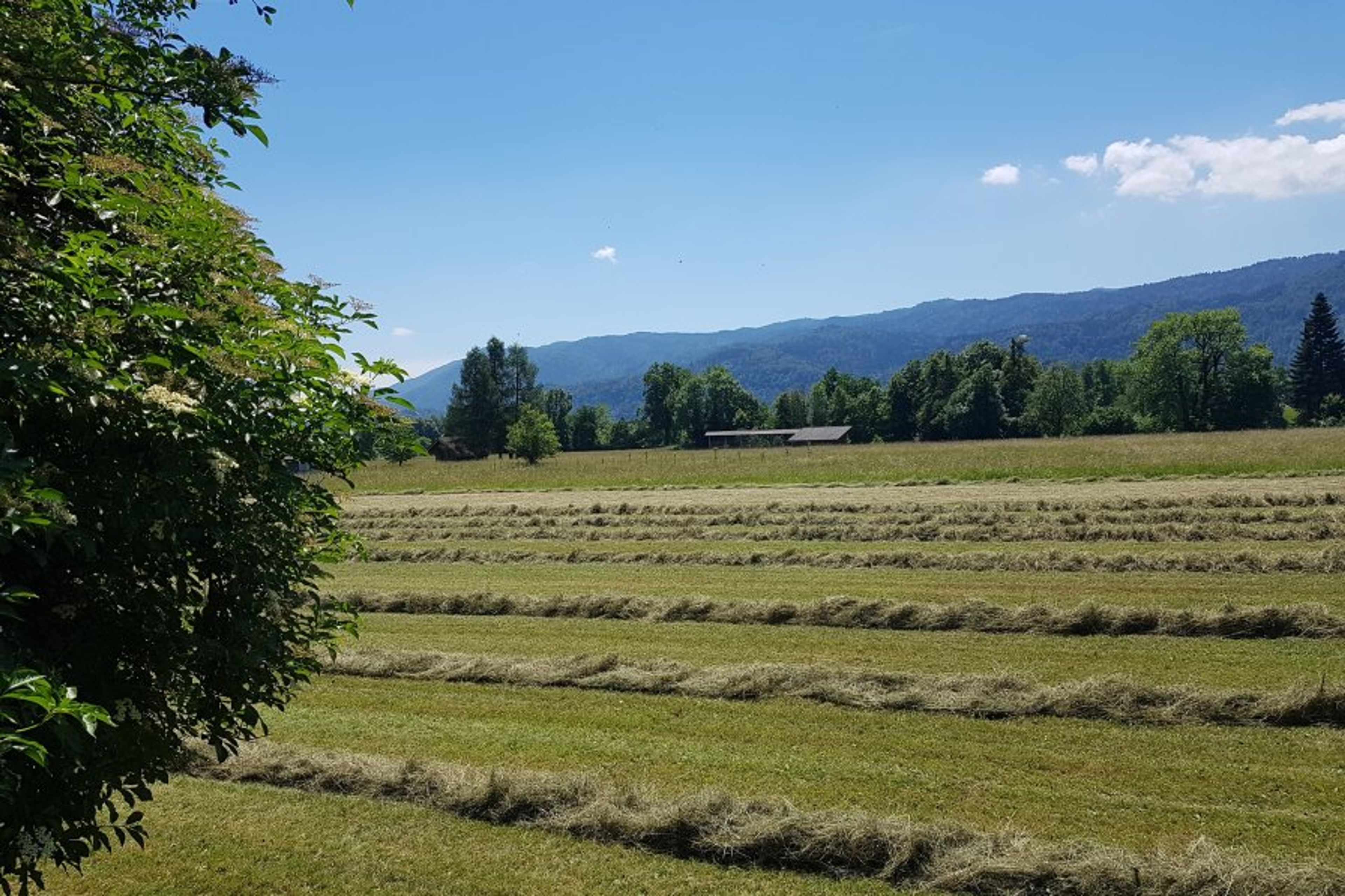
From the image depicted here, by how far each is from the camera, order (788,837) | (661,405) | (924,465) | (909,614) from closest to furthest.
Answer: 1. (788,837)
2. (909,614)
3. (924,465)
4. (661,405)

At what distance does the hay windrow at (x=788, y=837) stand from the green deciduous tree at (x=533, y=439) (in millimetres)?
59943

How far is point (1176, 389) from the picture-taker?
96.2 m

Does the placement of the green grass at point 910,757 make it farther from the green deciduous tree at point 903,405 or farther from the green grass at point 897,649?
the green deciduous tree at point 903,405

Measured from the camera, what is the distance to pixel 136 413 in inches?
165

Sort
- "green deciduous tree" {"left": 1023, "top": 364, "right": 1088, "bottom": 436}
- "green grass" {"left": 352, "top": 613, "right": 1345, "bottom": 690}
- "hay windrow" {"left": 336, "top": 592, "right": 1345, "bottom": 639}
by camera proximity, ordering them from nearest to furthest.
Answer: "green grass" {"left": 352, "top": 613, "right": 1345, "bottom": 690} → "hay windrow" {"left": 336, "top": 592, "right": 1345, "bottom": 639} → "green deciduous tree" {"left": 1023, "top": 364, "right": 1088, "bottom": 436}

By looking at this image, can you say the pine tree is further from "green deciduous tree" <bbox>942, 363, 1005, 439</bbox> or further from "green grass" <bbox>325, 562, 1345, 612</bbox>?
"green grass" <bbox>325, 562, 1345, 612</bbox>

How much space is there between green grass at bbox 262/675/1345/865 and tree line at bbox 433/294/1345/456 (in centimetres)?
6412

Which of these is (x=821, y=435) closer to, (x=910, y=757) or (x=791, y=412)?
(x=791, y=412)

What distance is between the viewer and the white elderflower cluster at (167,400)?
4.08 metres

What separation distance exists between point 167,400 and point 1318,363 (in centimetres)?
12782

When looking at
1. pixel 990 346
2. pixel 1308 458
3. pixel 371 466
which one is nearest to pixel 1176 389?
pixel 990 346

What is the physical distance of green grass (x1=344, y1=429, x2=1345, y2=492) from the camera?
35.2 meters

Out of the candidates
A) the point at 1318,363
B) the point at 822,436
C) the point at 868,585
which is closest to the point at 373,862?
the point at 868,585

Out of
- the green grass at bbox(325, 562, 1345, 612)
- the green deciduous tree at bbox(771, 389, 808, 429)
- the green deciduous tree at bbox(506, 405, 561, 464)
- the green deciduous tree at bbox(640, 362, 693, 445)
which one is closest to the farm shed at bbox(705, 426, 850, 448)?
the green deciduous tree at bbox(771, 389, 808, 429)
